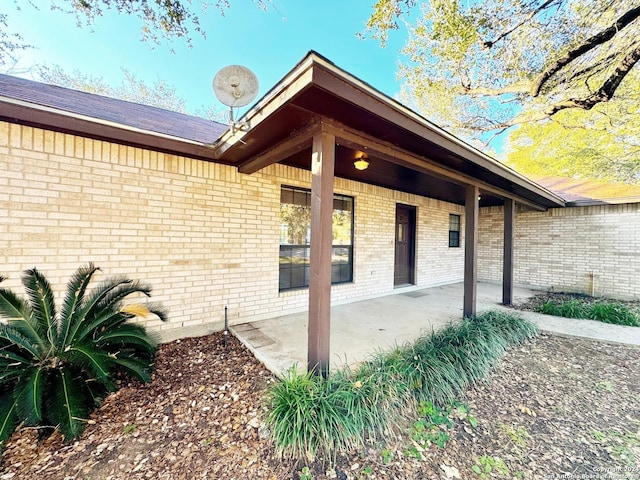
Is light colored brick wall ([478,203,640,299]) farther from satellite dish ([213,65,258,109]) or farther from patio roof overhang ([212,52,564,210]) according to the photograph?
satellite dish ([213,65,258,109])

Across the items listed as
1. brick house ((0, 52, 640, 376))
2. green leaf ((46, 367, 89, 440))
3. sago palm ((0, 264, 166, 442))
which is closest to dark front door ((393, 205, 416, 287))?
brick house ((0, 52, 640, 376))

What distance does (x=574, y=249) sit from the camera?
23.9 feet

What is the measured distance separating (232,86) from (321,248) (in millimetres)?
2035

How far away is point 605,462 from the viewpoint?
6.27 ft

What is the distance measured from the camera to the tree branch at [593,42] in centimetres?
372

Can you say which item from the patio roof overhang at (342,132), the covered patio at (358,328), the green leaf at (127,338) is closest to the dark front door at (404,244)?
the covered patio at (358,328)

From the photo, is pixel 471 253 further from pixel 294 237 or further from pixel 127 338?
pixel 127 338

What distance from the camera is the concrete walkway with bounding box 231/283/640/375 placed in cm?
311

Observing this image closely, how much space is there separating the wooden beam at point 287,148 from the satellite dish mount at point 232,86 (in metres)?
0.54

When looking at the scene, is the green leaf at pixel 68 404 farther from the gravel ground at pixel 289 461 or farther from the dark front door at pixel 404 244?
the dark front door at pixel 404 244

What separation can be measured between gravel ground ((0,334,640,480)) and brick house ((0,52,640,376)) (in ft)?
2.84

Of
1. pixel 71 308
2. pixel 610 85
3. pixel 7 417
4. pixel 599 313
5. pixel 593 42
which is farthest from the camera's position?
pixel 599 313

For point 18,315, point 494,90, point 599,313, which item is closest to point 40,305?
point 18,315

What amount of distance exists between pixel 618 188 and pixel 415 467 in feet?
34.8
